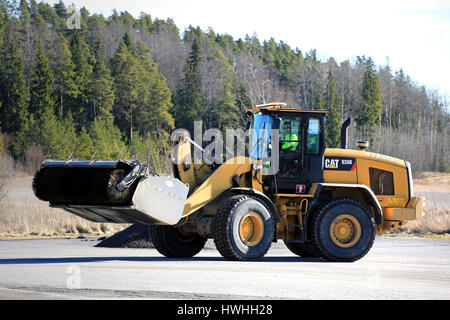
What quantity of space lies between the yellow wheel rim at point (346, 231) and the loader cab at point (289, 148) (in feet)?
3.07

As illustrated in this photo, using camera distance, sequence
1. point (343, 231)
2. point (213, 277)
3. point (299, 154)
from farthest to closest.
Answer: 1. point (299, 154)
2. point (343, 231)
3. point (213, 277)

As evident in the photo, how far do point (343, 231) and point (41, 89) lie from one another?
8447cm

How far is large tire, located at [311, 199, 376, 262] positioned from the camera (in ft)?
48.8

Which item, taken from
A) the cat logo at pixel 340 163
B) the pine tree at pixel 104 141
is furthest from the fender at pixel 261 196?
the pine tree at pixel 104 141

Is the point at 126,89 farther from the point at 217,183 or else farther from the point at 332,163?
the point at 217,183

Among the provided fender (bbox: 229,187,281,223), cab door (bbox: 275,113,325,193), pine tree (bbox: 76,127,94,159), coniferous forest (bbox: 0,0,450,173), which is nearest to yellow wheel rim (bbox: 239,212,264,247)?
fender (bbox: 229,187,281,223)

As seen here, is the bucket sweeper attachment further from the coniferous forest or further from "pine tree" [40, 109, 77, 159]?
"pine tree" [40, 109, 77, 159]

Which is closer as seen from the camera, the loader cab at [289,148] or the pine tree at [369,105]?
the loader cab at [289,148]

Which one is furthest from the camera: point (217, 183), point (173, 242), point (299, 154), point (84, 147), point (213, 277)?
point (84, 147)

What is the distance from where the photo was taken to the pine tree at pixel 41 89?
9375cm

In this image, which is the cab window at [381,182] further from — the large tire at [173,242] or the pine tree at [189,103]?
the pine tree at [189,103]

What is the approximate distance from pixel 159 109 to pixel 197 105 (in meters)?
6.61

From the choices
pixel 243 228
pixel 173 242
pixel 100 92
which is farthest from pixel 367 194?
pixel 100 92

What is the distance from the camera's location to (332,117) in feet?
302
